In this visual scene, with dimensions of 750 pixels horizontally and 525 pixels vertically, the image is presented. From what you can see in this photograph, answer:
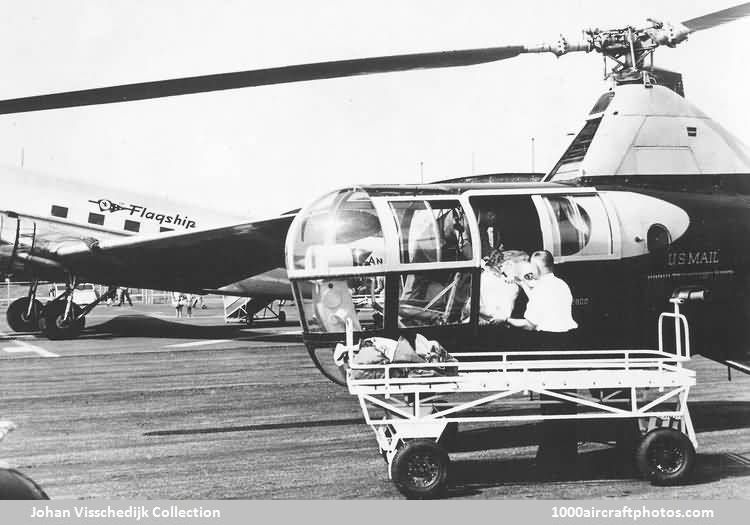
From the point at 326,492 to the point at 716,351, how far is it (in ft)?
18.8

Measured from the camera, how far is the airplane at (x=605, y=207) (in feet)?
28.0

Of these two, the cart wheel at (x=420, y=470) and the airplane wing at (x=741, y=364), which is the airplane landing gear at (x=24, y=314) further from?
the airplane wing at (x=741, y=364)

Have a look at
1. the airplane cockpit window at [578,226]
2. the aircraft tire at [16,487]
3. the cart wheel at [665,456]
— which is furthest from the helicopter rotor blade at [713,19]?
the aircraft tire at [16,487]

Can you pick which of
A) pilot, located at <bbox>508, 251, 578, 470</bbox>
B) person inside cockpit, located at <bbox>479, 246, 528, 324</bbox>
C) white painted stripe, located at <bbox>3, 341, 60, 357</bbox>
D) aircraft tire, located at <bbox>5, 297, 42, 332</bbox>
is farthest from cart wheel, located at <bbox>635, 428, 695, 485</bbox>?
aircraft tire, located at <bbox>5, 297, 42, 332</bbox>

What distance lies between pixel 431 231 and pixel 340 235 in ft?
3.27

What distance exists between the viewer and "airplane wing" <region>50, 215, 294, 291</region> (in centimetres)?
2325

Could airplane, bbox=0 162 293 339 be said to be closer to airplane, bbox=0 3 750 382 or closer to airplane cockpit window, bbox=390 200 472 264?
airplane, bbox=0 3 750 382

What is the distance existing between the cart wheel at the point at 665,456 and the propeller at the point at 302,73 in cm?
443

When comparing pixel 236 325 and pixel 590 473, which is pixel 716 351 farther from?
pixel 236 325

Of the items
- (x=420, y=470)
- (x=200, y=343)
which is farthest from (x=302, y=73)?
(x=200, y=343)

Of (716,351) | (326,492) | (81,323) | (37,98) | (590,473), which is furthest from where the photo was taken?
(81,323)

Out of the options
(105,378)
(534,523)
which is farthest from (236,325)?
(534,523)

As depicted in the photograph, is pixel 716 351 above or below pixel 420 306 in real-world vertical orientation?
below

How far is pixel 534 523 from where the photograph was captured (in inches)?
275
